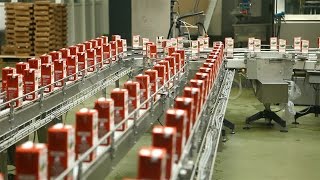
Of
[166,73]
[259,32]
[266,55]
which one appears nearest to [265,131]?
[266,55]

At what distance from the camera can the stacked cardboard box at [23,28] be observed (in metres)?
9.12

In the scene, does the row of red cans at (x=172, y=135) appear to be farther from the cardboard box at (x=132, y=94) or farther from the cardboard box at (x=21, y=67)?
the cardboard box at (x=21, y=67)

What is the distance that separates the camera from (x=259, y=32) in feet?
27.6

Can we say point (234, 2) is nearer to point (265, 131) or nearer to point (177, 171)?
point (265, 131)

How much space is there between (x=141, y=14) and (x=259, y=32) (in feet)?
6.60

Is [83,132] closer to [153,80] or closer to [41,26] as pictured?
[153,80]

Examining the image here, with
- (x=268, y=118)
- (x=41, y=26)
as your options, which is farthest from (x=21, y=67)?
(x=41, y=26)

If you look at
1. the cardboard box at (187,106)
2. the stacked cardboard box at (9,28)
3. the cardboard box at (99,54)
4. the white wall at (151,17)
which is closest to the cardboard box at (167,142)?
the cardboard box at (187,106)

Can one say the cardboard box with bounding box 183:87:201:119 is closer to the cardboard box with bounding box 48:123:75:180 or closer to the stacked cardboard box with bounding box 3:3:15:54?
the cardboard box with bounding box 48:123:75:180

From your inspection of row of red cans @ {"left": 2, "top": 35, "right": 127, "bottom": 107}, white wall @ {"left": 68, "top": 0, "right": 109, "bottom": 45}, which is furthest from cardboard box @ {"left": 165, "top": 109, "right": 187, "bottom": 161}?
white wall @ {"left": 68, "top": 0, "right": 109, "bottom": 45}

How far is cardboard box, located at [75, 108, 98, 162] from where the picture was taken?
175 centimetres

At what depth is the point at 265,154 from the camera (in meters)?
4.57

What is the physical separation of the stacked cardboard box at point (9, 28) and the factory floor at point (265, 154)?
387 centimetres

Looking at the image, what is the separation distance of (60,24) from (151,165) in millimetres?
8522
